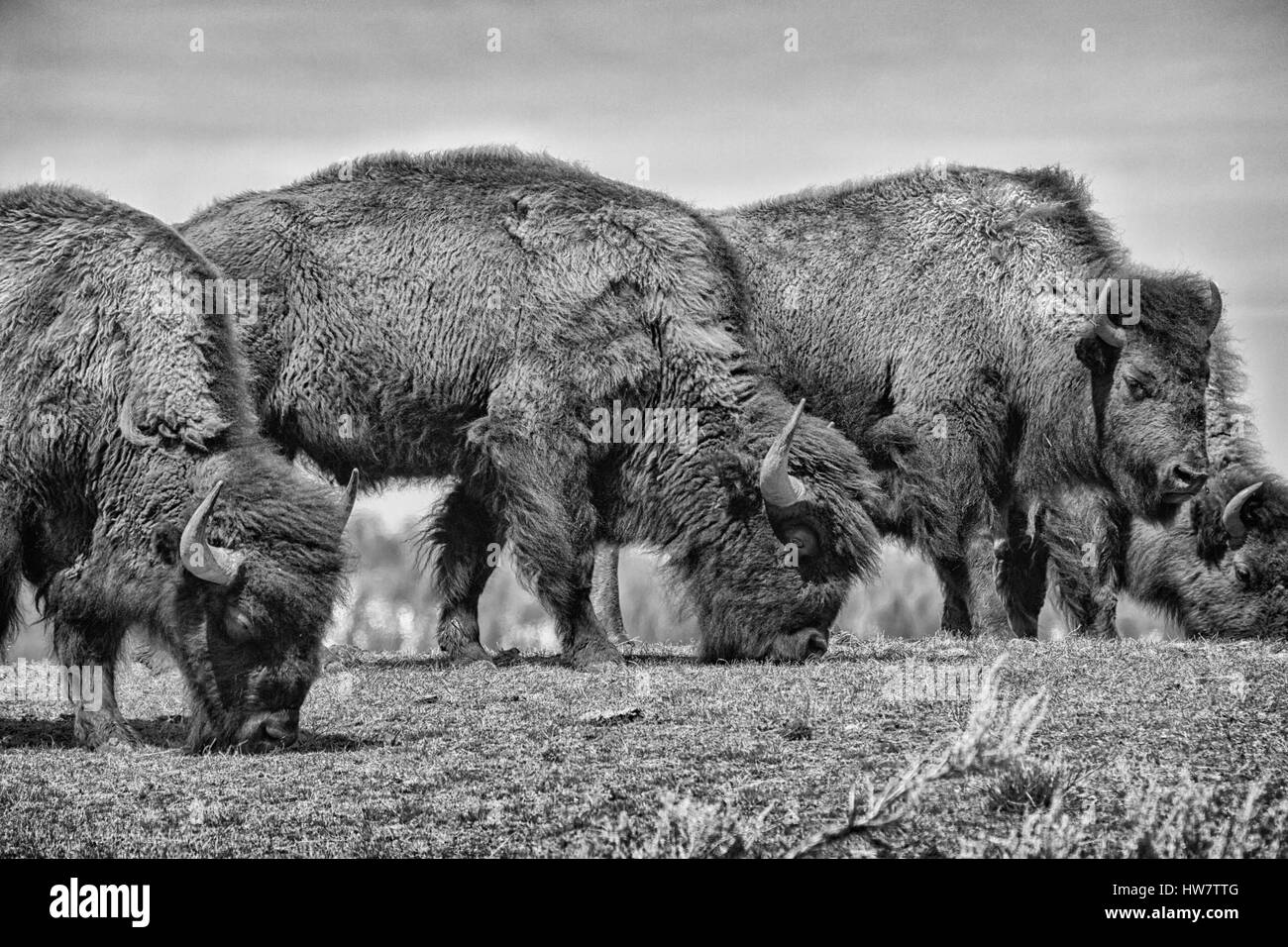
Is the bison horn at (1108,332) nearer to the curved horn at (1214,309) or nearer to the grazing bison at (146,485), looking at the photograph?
the curved horn at (1214,309)

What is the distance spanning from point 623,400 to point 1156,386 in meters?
4.60

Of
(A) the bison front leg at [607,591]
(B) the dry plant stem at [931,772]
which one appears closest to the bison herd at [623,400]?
(A) the bison front leg at [607,591]

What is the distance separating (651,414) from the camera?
12656 mm

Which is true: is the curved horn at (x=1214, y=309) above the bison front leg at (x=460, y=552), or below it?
above

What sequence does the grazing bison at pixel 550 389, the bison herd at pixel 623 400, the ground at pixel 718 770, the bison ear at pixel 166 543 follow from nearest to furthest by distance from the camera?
1. the ground at pixel 718 770
2. the bison ear at pixel 166 543
3. the bison herd at pixel 623 400
4. the grazing bison at pixel 550 389

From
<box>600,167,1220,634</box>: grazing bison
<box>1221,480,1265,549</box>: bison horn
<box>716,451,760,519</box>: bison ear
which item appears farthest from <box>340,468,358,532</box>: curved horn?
<box>1221,480,1265,549</box>: bison horn

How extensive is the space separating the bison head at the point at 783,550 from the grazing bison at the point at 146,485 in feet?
12.8

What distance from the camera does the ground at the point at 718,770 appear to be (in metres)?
6.52

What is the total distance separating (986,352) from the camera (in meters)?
14.1

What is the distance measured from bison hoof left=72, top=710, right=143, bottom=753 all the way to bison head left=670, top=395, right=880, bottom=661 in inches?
178

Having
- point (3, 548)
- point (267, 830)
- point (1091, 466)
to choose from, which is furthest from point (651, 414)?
point (267, 830)

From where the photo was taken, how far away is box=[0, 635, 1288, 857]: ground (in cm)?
652

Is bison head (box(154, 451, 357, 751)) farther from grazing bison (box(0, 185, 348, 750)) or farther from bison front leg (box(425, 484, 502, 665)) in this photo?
bison front leg (box(425, 484, 502, 665))

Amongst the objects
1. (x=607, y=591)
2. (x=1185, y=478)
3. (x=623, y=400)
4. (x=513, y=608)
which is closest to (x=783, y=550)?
(x=623, y=400)
